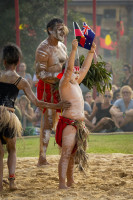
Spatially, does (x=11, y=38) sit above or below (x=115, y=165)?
above

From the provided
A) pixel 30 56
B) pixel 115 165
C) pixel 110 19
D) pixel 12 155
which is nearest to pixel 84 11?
pixel 110 19

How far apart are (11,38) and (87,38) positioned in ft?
20.4

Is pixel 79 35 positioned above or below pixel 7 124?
above

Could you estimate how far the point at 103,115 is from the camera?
7.42 metres

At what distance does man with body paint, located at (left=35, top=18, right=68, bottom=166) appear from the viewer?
4.72 m

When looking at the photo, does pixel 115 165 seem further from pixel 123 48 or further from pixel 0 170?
pixel 123 48

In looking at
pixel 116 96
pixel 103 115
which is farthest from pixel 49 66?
pixel 116 96

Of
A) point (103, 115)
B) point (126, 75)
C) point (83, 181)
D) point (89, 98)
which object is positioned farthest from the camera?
point (126, 75)

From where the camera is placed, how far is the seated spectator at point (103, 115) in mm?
7434

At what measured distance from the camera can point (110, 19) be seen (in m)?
10.9

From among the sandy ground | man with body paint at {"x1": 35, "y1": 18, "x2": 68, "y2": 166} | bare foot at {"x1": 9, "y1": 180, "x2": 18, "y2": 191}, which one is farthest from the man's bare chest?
bare foot at {"x1": 9, "y1": 180, "x2": 18, "y2": 191}

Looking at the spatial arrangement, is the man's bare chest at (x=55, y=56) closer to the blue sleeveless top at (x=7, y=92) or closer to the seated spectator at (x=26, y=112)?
the blue sleeveless top at (x=7, y=92)

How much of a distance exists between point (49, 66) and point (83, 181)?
153 centimetres

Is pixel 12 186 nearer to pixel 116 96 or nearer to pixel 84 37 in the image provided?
pixel 84 37
